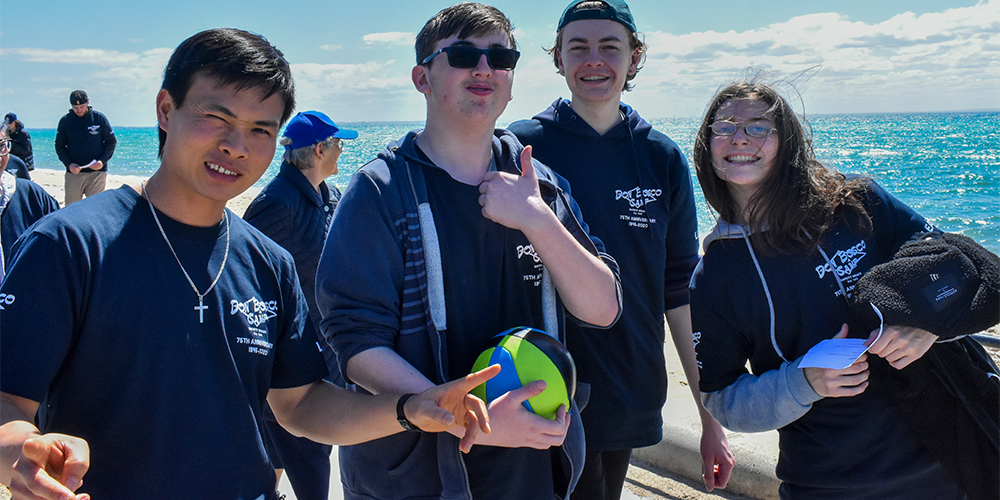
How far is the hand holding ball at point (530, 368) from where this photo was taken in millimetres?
2068

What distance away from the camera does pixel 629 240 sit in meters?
3.21

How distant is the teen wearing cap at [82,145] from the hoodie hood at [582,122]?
11.2 meters

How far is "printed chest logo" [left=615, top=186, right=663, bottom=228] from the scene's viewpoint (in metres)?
3.21

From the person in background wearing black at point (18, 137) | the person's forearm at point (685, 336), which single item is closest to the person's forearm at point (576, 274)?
the person's forearm at point (685, 336)

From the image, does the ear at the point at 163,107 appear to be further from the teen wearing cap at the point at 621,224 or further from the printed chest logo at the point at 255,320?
the teen wearing cap at the point at 621,224

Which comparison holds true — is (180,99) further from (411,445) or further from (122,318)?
(411,445)

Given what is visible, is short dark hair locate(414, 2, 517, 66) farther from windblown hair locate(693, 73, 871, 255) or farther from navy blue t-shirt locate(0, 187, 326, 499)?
windblown hair locate(693, 73, 871, 255)

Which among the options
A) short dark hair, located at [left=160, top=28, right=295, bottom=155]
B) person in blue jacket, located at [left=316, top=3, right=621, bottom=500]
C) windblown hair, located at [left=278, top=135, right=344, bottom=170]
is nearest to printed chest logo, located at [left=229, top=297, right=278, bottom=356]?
person in blue jacket, located at [left=316, top=3, right=621, bottom=500]

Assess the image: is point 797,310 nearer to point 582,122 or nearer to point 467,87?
point 582,122

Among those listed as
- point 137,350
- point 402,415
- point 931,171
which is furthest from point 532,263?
point 931,171

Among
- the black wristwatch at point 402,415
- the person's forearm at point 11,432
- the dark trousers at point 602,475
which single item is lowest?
the dark trousers at point 602,475

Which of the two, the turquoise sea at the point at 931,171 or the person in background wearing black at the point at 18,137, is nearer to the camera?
the person in background wearing black at the point at 18,137

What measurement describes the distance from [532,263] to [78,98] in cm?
1221

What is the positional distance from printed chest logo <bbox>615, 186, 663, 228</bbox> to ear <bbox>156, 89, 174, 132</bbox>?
6.42ft
